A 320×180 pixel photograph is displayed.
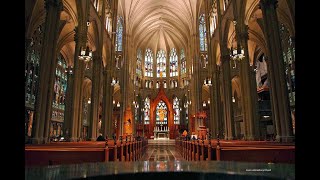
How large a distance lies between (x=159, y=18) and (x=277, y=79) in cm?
3553

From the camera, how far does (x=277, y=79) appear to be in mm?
11859

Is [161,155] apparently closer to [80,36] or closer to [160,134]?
[80,36]

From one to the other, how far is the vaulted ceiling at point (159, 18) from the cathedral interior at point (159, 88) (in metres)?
0.23

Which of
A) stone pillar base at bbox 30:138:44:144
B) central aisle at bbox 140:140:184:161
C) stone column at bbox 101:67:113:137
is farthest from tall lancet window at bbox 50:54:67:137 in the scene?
stone pillar base at bbox 30:138:44:144

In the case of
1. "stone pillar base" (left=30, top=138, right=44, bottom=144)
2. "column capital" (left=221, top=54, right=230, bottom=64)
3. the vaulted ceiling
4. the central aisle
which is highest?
the vaulted ceiling

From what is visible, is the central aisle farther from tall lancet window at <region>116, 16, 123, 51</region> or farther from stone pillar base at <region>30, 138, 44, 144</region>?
tall lancet window at <region>116, 16, 123, 51</region>

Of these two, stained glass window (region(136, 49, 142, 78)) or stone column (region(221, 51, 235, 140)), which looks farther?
stained glass window (region(136, 49, 142, 78))

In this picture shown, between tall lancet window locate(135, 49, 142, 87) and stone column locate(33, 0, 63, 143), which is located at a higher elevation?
tall lancet window locate(135, 49, 142, 87)

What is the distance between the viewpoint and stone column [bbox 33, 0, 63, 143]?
11.3 meters

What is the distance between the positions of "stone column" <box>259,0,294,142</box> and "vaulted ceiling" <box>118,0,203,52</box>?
21321 millimetres

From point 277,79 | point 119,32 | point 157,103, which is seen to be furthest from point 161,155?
point 157,103
